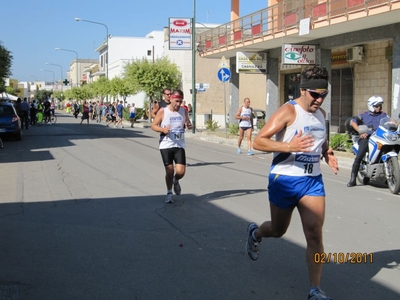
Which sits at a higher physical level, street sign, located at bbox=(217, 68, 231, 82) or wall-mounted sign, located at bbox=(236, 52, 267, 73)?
wall-mounted sign, located at bbox=(236, 52, 267, 73)

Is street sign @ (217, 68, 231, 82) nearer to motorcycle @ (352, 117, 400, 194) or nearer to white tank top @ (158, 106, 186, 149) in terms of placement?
motorcycle @ (352, 117, 400, 194)

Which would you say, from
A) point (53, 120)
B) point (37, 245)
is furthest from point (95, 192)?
point (53, 120)

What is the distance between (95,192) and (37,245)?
3.80 metres

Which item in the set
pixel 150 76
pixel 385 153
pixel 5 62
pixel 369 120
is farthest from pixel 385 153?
pixel 150 76

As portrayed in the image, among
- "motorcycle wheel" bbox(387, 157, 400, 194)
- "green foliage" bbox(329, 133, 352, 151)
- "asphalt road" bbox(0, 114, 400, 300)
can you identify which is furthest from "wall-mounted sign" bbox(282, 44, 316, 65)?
"motorcycle wheel" bbox(387, 157, 400, 194)

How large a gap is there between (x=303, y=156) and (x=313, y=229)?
Answer: 0.61 m

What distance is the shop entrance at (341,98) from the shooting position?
79.5ft

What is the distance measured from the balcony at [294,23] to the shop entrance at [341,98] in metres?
3.06

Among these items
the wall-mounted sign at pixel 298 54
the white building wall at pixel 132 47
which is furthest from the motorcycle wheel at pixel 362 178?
the white building wall at pixel 132 47

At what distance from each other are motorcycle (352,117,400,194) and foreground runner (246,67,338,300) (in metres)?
5.66

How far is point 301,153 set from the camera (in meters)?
4.42

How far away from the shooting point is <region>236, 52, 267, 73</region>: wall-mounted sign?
86.1 ft

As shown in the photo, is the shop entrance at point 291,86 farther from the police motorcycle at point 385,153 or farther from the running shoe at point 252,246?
the running shoe at point 252,246
